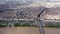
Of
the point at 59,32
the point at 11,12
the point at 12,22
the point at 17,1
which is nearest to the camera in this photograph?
the point at 59,32

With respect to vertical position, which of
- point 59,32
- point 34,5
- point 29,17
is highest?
point 34,5

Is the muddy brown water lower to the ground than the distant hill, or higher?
lower

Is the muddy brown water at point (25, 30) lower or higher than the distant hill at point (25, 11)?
lower

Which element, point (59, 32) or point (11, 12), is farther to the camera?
point (11, 12)

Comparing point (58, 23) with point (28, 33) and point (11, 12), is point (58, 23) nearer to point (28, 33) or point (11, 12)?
point (28, 33)

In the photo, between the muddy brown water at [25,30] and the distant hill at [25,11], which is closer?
the muddy brown water at [25,30]

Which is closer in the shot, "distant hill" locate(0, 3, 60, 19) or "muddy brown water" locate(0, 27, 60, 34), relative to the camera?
"muddy brown water" locate(0, 27, 60, 34)

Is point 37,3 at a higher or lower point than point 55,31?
higher

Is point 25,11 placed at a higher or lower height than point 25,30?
higher

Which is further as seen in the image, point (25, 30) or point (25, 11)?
point (25, 11)

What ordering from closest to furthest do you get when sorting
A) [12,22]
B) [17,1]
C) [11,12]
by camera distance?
[12,22], [11,12], [17,1]

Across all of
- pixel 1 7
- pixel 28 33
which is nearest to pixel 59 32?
pixel 28 33
